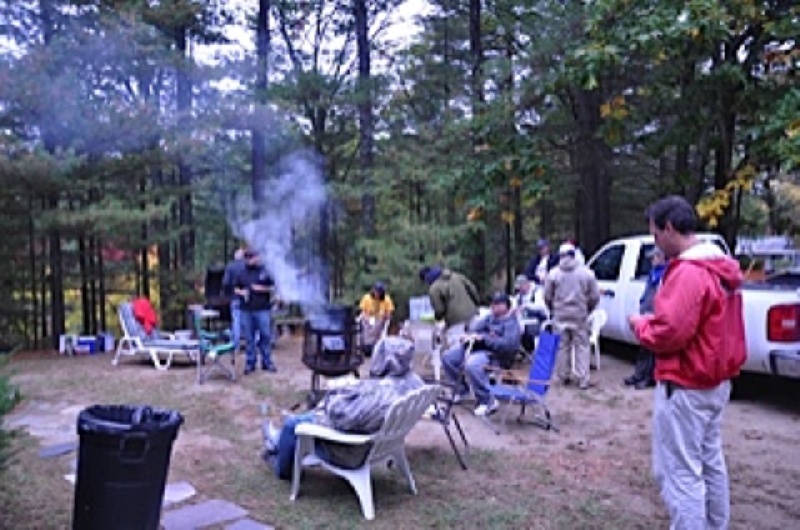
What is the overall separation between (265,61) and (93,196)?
4.23m

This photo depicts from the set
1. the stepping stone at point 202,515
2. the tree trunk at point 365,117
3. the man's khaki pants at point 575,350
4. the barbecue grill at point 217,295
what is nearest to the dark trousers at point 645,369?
the man's khaki pants at point 575,350

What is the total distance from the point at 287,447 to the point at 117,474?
1.40m

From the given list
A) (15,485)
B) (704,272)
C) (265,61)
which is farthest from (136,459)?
(265,61)

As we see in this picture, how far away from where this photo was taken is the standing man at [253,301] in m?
7.74

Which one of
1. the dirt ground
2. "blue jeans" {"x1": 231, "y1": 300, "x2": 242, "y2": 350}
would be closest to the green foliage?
the dirt ground

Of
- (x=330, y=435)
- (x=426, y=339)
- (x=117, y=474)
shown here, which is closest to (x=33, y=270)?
(x=426, y=339)

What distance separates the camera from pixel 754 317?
18.9ft

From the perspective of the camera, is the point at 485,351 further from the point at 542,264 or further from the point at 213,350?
the point at 542,264

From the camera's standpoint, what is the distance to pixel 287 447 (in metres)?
4.25

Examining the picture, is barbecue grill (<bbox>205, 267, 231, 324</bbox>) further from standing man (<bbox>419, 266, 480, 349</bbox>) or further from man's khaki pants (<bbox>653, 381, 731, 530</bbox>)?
man's khaki pants (<bbox>653, 381, 731, 530</bbox>)

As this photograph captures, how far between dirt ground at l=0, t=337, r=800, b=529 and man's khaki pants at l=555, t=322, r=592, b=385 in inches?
7.1

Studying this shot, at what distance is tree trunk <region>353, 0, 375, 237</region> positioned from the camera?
13047 millimetres

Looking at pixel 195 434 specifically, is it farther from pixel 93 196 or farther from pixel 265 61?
pixel 265 61

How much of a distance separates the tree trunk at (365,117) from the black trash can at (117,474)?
9972 millimetres
